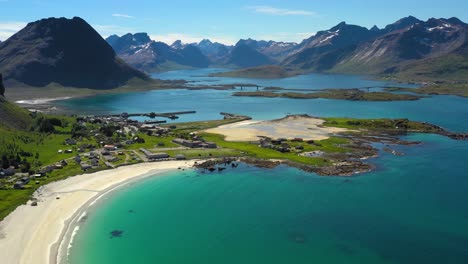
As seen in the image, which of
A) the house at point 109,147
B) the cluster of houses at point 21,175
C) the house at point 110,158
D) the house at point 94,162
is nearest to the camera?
the cluster of houses at point 21,175

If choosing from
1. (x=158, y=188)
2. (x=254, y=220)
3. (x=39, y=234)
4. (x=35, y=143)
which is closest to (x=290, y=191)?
(x=254, y=220)

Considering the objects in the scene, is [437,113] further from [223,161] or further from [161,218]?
[161,218]

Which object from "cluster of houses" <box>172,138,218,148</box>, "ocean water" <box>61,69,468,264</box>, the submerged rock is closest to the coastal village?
"cluster of houses" <box>172,138,218,148</box>

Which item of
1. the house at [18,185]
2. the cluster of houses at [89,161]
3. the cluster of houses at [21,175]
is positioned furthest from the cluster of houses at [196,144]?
the house at [18,185]

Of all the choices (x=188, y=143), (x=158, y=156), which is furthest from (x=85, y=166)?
(x=188, y=143)

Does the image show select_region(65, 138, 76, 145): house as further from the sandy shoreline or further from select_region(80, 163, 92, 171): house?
the sandy shoreline

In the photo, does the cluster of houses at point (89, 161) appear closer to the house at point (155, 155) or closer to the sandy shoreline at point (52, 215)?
the sandy shoreline at point (52, 215)
